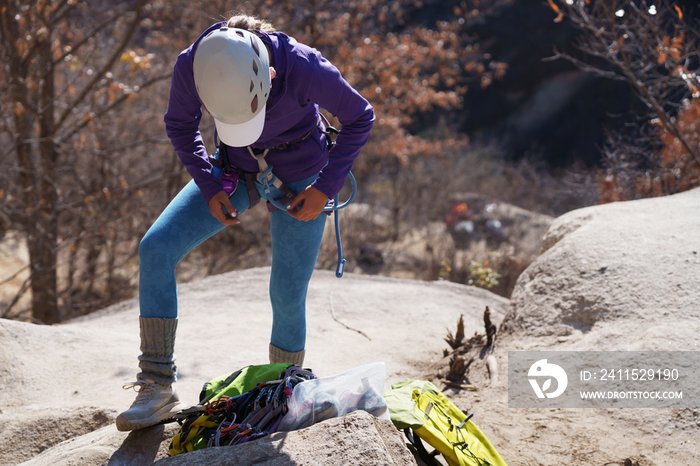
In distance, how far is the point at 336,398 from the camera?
202cm

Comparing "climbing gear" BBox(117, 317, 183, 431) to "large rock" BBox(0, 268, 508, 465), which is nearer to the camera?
"climbing gear" BBox(117, 317, 183, 431)

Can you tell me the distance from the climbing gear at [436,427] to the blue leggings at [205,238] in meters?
0.54

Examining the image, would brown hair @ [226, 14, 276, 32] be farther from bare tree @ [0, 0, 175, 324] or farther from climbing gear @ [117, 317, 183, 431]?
bare tree @ [0, 0, 175, 324]

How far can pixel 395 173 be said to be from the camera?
1310 cm

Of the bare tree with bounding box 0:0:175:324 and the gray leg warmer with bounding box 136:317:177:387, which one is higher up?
the bare tree with bounding box 0:0:175:324

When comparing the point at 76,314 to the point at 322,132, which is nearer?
the point at 322,132

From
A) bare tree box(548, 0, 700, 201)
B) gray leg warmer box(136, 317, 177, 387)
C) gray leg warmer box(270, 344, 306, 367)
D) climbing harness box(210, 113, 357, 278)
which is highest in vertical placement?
bare tree box(548, 0, 700, 201)

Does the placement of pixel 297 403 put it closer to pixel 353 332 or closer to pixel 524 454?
pixel 524 454

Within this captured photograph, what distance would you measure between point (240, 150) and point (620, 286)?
7.47 ft

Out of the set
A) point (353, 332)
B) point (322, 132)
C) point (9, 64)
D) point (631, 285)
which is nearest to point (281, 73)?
point (322, 132)

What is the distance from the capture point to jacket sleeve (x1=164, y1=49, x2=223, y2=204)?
1.91m

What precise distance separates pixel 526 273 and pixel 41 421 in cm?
292

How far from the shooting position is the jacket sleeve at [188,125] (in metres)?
1.91

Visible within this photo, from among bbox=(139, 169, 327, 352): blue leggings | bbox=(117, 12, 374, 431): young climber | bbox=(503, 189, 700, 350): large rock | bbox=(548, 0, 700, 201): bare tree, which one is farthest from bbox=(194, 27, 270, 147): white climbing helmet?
bbox=(548, 0, 700, 201): bare tree
